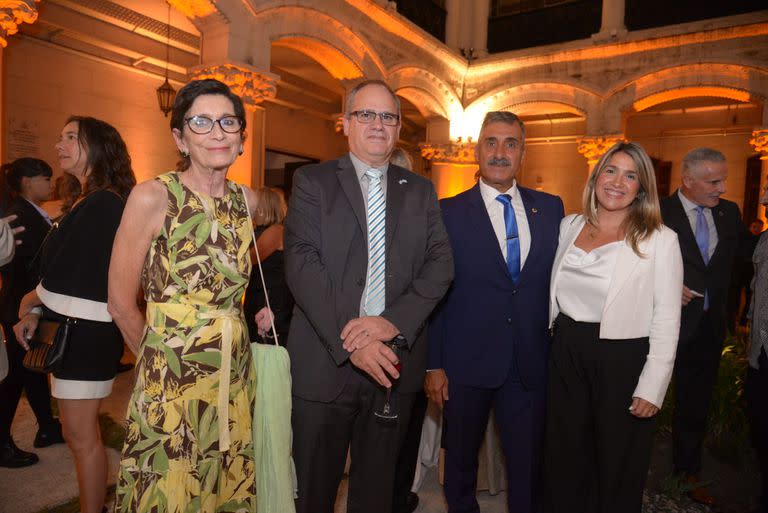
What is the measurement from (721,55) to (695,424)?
825 centimetres

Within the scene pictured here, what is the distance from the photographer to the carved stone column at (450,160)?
36.1 feet

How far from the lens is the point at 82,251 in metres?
2.09

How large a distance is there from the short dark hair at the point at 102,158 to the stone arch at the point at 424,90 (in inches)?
291

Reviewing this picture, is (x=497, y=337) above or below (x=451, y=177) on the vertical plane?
below

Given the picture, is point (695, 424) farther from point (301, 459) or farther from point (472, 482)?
point (301, 459)

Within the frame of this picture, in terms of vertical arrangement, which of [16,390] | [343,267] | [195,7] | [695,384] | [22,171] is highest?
[195,7]

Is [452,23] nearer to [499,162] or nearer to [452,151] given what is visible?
[452,151]

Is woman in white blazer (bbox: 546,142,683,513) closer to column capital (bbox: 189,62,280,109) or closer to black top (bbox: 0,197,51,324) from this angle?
black top (bbox: 0,197,51,324)

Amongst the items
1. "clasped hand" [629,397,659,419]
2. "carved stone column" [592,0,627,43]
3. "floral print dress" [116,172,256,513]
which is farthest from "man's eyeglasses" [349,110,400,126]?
"carved stone column" [592,0,627,43]

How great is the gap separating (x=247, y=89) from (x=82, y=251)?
4.55 metres

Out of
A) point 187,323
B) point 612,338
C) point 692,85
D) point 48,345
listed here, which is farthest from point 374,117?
point 692,85

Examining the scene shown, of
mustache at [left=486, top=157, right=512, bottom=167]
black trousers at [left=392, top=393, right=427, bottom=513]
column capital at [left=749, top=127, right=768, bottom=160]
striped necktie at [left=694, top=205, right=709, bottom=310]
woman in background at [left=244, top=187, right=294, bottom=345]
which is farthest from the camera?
column capital at [left=749, top=127, right=768, bottom=160]

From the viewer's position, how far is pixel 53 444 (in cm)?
355

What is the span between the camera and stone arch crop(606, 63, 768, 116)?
864 centimetres
